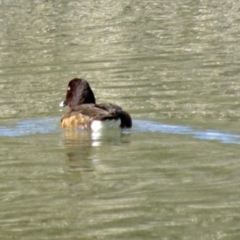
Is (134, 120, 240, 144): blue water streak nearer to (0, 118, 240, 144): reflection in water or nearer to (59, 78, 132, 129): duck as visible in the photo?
(0, 118, 240, 144): reflection in water

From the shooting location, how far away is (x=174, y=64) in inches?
663

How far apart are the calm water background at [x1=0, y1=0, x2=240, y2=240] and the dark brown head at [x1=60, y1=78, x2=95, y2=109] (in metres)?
0.25

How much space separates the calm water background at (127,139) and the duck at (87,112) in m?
0.17

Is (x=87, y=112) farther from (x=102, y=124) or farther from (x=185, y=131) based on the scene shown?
(x=185, y=131)

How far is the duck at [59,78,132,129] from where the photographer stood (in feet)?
38.4

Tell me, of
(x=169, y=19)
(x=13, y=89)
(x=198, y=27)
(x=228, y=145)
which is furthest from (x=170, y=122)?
(x=169, y=19)

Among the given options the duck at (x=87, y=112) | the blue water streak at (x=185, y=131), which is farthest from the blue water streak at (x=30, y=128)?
the blue water streak at (x=185, y=131)

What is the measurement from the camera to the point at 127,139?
1120 cm

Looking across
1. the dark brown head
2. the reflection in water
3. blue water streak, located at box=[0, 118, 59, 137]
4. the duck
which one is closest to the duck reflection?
the reflection in water

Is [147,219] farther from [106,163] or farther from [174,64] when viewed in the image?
[174,64]

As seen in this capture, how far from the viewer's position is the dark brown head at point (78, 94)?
517 inches

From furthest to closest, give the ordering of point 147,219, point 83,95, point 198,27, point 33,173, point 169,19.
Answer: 1. point 169,19
2. point 198,27
3. point 83,95
4. point 33,173
5. point 147,219

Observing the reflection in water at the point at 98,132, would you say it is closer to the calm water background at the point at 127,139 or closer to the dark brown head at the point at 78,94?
the calm water background at the point at 127,139

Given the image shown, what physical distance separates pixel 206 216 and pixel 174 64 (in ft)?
30.5
